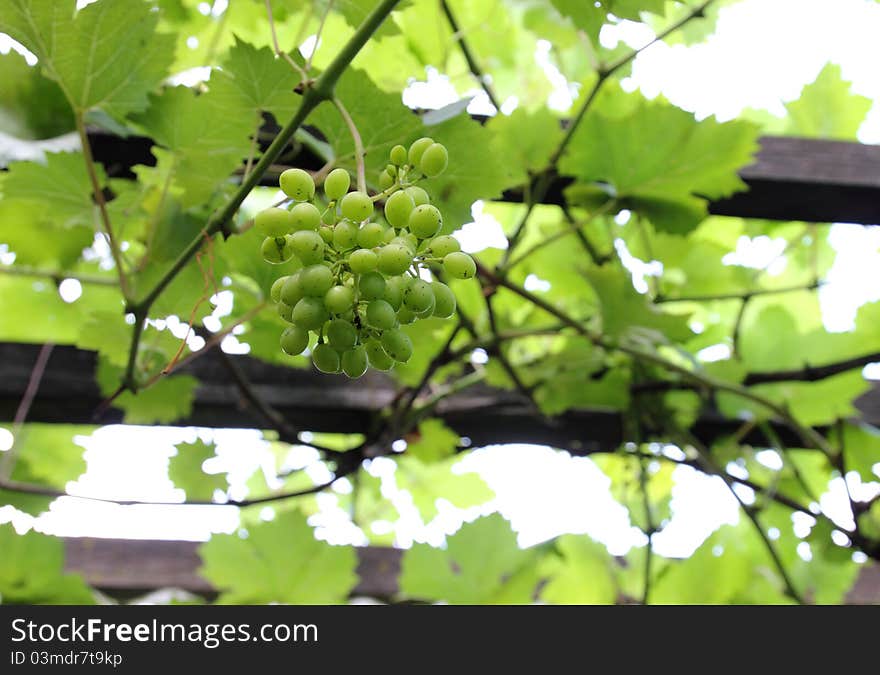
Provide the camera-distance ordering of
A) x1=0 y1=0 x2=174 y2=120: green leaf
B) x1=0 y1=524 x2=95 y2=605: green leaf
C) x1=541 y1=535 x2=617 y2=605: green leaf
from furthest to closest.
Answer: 1. x1=541 y1=535 x2=617 y2=605: green leaf
2. x1=0 y1=524 x2=95 y2=605: green leaf
3. x1=0 y1=0 x2=174 y2=120: green leaf

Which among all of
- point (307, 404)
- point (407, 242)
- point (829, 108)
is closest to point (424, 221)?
point (407, 242)

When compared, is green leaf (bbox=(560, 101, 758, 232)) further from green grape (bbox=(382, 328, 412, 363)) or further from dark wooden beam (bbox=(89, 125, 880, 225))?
Result: green grape (bbox=(382, 328, 412, 363))

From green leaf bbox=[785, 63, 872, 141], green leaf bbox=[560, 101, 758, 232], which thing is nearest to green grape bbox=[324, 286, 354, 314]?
green leaf bbox=[560, 101, 758, 232]

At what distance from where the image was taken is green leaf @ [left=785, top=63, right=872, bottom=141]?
46.1 inches

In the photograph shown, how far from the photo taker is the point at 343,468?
42.4 inches

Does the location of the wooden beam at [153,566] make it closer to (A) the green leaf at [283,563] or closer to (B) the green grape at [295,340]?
(A) the green leaf at [283,563]

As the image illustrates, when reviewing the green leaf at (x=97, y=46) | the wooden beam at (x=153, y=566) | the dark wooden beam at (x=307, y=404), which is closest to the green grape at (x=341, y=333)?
the green leaf at (x=97, y=46)

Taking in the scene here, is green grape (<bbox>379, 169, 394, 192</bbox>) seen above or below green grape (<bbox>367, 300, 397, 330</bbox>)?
above

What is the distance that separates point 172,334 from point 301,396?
1.43ft

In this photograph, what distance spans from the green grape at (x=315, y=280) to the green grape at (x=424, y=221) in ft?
0.15

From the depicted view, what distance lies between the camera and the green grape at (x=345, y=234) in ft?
1.27

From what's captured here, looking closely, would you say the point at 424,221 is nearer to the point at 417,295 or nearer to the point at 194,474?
the point at 417,295
